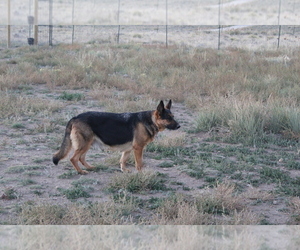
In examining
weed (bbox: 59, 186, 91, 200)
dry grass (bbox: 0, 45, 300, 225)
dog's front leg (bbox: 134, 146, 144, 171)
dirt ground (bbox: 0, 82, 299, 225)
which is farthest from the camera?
dog's front leg (bbox: 134, 146, 144, 171)

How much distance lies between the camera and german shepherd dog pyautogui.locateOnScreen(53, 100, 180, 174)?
7.36 meters

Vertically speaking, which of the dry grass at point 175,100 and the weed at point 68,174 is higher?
the dry grass at point 175,100

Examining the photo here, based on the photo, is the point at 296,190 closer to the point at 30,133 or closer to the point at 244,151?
the point at 244,151

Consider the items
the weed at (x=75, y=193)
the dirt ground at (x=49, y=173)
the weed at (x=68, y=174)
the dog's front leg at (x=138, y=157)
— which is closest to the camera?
the dirt ground at (x=49, y=173)

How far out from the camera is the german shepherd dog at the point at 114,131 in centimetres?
736

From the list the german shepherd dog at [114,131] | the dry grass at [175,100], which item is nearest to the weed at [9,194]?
the dry grass at [175,100]

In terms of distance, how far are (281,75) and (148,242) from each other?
1338cm

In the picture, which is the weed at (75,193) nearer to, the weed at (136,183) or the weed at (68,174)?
the weed at (136,183)

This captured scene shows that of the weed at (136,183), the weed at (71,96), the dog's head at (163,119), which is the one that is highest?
the dog's head at (163,119)

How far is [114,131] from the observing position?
7488 mm


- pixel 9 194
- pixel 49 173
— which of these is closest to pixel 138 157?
pixel 49 173

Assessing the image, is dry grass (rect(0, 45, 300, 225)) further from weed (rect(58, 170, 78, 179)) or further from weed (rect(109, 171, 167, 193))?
weed (rect(58, 170, 78, 179))

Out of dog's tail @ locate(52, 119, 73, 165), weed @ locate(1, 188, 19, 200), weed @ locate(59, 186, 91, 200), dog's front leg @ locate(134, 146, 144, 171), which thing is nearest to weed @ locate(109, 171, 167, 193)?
weed @ locate(59, 186, 91, 200)

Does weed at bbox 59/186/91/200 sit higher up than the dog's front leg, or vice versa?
the dog's front leg
